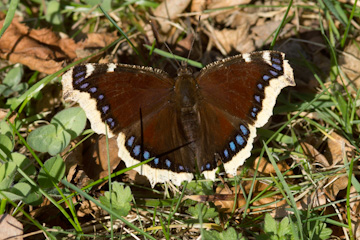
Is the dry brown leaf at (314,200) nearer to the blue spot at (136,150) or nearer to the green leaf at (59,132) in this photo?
the blue spot at (136,150)

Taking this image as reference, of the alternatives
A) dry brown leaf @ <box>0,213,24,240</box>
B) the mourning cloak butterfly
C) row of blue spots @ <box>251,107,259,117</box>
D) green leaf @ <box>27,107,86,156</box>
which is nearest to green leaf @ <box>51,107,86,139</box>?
green leaf @ <box>27,107,86,156</box>

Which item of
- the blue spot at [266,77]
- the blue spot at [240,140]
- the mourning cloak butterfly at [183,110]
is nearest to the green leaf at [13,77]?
the mourning cloak butterfly at [183,110]

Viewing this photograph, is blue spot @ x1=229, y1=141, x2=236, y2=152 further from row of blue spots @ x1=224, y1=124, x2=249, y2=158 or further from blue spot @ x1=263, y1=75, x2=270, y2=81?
blue spot @ x1=263, y1=75, x2=270, y2=81

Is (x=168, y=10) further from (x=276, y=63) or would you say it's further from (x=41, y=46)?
(x=276, y=63)

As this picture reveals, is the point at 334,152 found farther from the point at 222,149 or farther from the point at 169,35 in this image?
the point at 169,35

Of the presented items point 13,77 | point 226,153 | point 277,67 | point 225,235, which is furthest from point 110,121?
point 13,77
